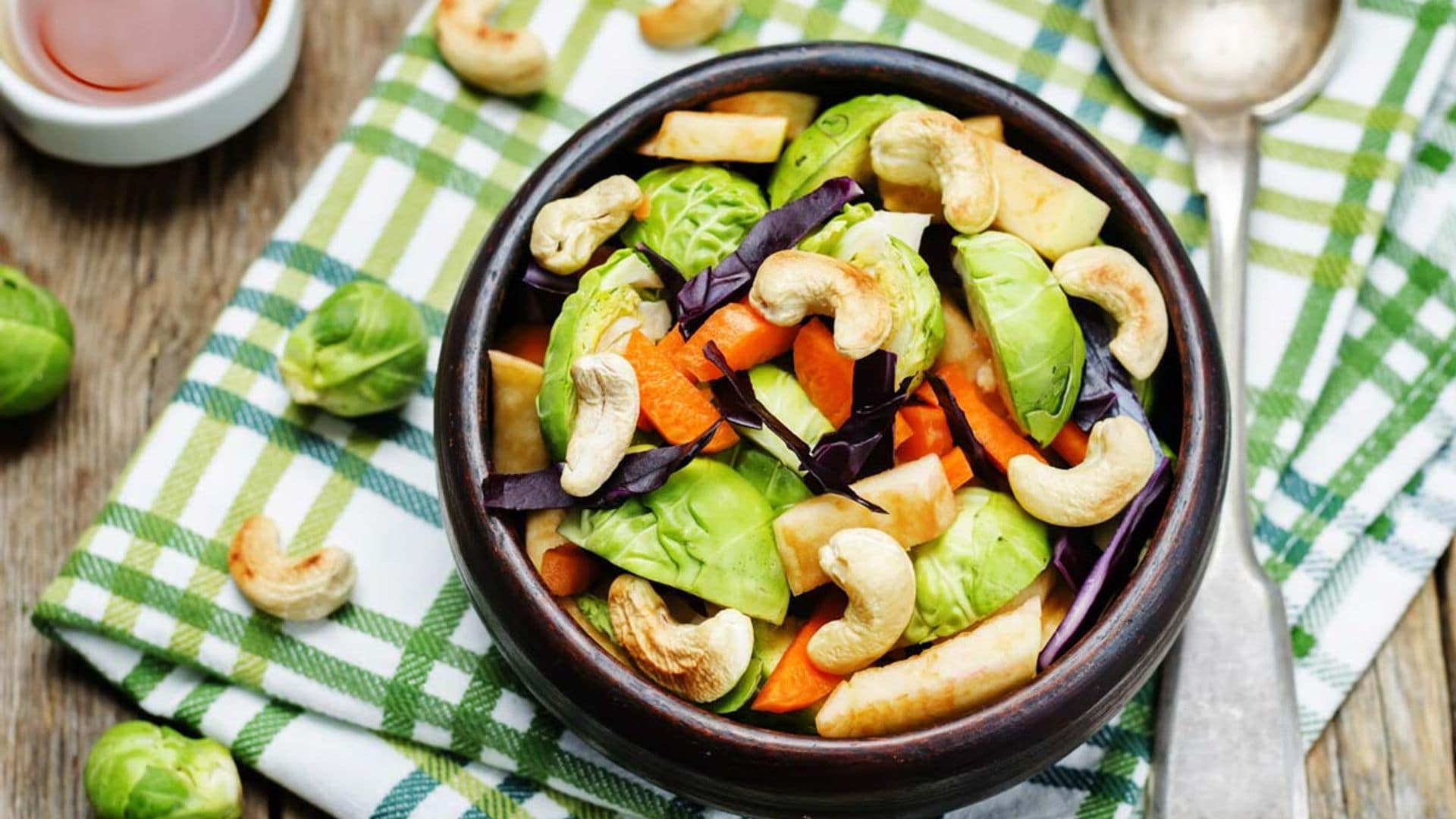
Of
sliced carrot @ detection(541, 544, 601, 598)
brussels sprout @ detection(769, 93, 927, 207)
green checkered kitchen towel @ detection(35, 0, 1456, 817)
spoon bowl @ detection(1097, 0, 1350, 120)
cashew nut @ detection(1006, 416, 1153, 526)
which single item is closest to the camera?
cashew nut @ detection(1006, 416, 1153, 526)

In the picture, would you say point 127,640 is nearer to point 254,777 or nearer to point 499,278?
point 254,777

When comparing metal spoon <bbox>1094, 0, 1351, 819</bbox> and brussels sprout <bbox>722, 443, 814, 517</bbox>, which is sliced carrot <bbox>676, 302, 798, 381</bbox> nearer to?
brussels sprout <bbox>722, 443, 814, 517</bbox>

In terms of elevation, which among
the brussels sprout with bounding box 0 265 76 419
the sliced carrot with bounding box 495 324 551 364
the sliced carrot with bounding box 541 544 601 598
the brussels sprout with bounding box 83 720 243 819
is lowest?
the brussels sprout with bounding box 83 720 243 819

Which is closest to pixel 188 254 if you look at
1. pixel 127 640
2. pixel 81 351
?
pixel 81 351

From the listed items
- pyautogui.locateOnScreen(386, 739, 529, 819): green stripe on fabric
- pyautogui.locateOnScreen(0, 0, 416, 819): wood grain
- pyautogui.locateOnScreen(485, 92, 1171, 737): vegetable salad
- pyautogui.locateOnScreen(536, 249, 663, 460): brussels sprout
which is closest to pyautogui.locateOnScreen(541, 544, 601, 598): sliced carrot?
pyautogui.locateOnScreen(485, 92, 1171, 737): vegetable salad

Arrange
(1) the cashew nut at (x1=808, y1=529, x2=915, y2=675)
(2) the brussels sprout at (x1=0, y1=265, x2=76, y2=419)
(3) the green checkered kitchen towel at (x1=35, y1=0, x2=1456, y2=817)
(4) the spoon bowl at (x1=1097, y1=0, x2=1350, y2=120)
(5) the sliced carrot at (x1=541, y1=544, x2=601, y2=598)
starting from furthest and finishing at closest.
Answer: (4) the spoon bowl at (x1=1097, y1=0, x2=1350, y2=120), (2) the brussels sprout at (x1=0, y1=265, x2=76, y2=419), (3) the green checkered kitchen towel at (x1=35, y1=0, x2=1456, y2=817), (5) the sliced carrot at (x1=541, y1=544, x2=601, y2=598), (1) the cashew nut at (x1=808, y1=529, x2=915, y2=675)

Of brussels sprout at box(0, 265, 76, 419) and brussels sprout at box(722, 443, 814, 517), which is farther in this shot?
brussels sprout at box(0, 265, 76, 419)

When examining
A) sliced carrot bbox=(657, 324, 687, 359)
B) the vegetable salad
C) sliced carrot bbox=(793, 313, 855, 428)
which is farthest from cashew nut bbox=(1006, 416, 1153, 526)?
sliced carrot bbox=(657, 324, 687, 359)

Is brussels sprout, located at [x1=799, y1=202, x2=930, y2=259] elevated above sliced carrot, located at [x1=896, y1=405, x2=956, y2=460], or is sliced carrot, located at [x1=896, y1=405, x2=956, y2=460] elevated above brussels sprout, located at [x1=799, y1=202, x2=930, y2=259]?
brussels sprout, located at [x1=799, y1=202, x2=930, y2=259]
